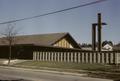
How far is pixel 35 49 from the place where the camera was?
41375 mm

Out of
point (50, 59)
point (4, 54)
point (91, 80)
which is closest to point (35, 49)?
point (50, 59)

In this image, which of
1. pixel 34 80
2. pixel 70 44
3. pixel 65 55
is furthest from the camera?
pixel 70 44

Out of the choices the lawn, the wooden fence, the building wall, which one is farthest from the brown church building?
the lawn

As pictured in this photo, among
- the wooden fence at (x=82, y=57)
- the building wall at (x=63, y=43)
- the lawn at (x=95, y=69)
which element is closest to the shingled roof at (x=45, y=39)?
the building wall at (x=63, y=43)

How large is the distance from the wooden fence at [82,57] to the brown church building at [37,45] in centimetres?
202

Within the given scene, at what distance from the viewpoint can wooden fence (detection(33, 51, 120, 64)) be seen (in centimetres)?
3054

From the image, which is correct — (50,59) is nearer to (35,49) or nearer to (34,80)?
(35,49)

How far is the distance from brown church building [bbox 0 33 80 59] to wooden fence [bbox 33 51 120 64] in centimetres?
202

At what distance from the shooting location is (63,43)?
49250 mm

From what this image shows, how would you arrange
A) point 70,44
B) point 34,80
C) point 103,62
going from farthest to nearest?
point 70,44
point 103,62
point 34,80

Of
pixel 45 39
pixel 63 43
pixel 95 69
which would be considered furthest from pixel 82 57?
pixel 63 43

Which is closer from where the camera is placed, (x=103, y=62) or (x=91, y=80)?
(x=91, y=80)

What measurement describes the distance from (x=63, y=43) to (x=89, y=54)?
16.7 metres

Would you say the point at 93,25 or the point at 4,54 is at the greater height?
the point at 93,25
